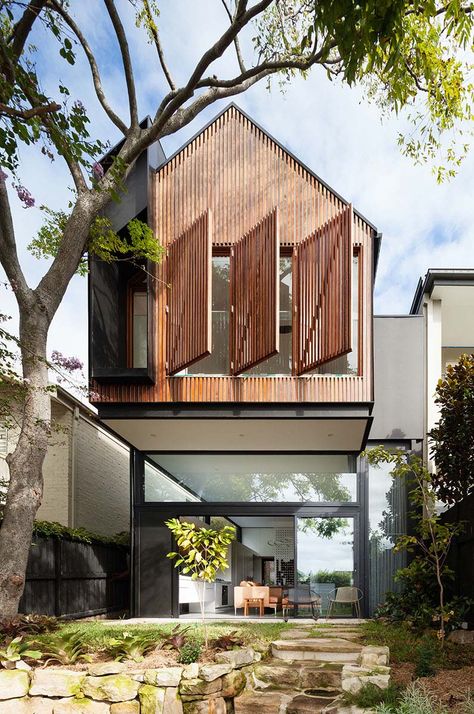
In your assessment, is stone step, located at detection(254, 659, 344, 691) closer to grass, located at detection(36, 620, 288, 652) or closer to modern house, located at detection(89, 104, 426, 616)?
grass, located at detection(36, 620, 288, 652)

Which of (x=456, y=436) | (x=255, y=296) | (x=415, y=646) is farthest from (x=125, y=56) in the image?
(x=415, y=646)

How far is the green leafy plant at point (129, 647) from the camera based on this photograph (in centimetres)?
776

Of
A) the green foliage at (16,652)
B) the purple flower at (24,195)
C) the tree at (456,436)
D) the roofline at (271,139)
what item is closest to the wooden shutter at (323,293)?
the roofline at (271,139)

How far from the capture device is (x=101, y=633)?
9.47 metres

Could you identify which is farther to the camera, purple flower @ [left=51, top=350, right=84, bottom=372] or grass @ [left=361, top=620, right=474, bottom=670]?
purple flower @ [left=51, top=350, right=84, bottom=372]

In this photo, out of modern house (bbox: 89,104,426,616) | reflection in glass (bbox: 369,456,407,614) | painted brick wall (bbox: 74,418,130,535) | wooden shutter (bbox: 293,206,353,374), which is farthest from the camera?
painted brick wall (bbox: 74,418,130,535)

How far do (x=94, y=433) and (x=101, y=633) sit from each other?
8.38 m

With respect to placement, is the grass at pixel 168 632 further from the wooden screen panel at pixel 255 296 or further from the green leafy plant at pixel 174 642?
the wooden screen panel at pixel 255 296

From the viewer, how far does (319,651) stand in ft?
30.0

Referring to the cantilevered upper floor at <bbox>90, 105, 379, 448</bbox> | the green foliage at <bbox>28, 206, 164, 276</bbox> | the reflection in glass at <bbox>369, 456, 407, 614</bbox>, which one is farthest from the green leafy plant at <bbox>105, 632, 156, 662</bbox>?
the reflection in glass at <bbox>369, 456, 407, 614</bbox>

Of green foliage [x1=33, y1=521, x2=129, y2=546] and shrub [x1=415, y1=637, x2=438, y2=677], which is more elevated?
green foliage [x1=33, y1=521, x2=129, y2=546]

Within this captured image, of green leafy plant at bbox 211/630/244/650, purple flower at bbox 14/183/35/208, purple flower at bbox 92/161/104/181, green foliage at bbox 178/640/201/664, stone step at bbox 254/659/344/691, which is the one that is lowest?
stone step at bbox 254/659/344/691

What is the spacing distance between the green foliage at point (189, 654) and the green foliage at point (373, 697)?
1699 millimetres

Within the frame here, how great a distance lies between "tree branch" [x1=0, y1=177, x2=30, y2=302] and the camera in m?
9.34
